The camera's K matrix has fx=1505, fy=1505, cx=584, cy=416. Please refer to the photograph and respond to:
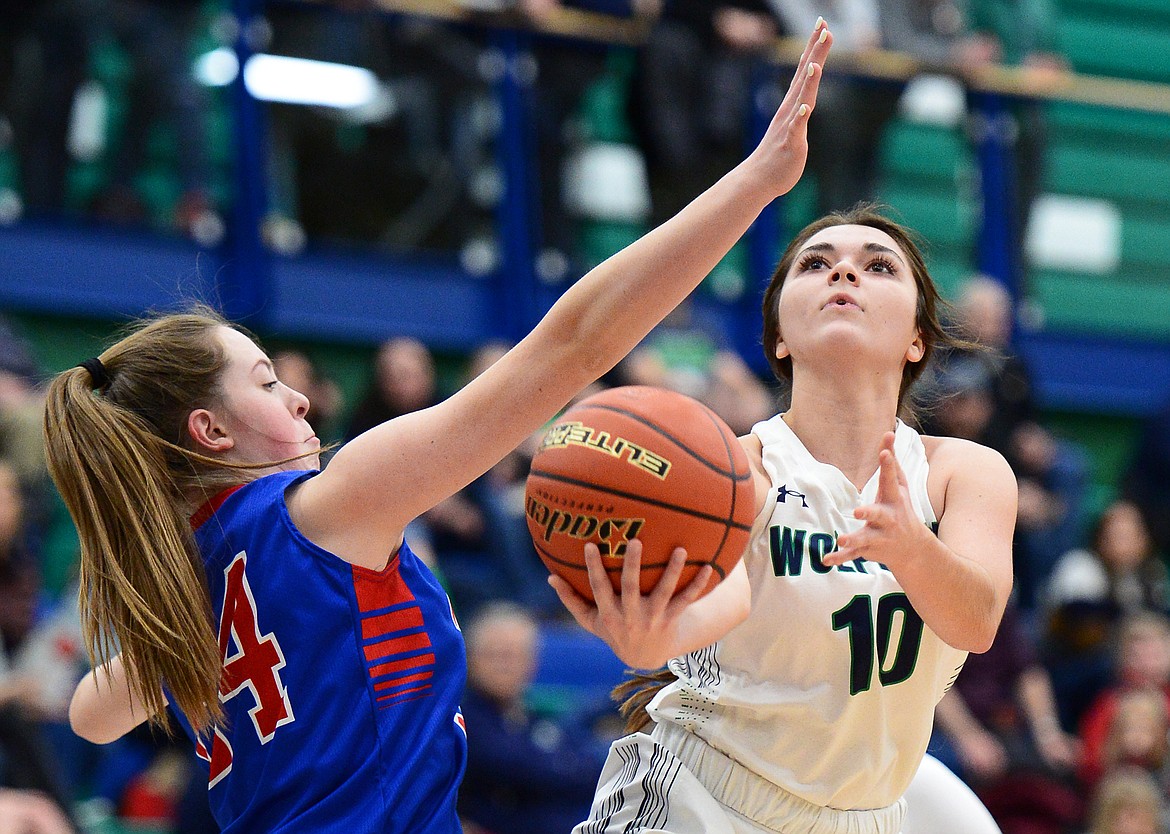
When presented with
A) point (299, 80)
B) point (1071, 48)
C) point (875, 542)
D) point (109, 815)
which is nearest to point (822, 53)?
point (875, 542)

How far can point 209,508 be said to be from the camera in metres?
3.06

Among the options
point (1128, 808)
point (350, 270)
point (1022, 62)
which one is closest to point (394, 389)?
point (350, 270)

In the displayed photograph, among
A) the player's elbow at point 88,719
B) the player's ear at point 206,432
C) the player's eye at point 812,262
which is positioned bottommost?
the player's elbow at point 88,719

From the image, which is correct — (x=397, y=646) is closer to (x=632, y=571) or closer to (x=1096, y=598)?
(x=632, y=571)

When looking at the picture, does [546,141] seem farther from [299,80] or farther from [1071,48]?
[1071,48]

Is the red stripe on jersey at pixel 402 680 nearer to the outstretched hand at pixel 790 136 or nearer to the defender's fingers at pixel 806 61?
the outstretched hand at pixel 790 136

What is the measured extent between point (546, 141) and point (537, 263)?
0.73m

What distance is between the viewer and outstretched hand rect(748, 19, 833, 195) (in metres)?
2.77

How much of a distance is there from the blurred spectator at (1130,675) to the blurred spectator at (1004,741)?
0.32m

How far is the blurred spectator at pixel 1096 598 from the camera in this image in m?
8.52

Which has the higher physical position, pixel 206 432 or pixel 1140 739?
pixel 206 432

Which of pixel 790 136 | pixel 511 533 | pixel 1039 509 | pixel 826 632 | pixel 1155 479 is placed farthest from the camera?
pixel 1155 479

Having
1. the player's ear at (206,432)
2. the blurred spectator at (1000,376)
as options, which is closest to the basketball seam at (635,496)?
the player's ear at (206,432)

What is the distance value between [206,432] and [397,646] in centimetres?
61
